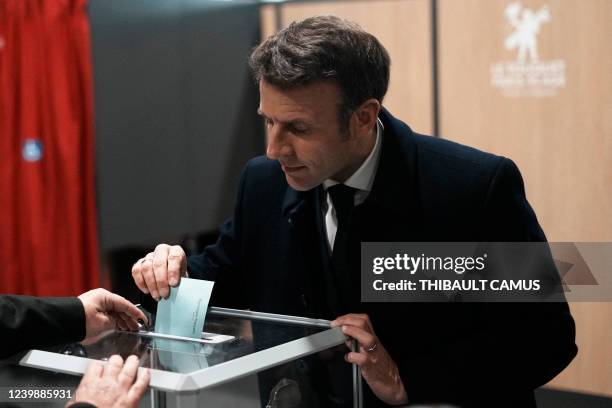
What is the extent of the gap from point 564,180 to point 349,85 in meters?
2.61

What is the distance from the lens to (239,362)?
132cm

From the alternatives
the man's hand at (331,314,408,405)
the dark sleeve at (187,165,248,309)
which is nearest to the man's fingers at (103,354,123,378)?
the man's hand at (331,314,408,405)

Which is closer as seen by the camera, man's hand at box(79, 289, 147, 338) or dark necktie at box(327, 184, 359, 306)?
man's hand at box(79, 289, 147, 338)

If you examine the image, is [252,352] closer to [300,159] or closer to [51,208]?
[300,159]

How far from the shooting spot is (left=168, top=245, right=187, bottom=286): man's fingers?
5.46 ft

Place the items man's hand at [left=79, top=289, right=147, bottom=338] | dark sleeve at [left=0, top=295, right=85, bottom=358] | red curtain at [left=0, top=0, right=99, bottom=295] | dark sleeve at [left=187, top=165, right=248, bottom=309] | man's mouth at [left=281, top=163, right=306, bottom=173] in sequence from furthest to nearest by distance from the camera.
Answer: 1. red curtain at [left=0, top=0, right=99, bottom=295]
2. dark sleeve at [left=187, top=165, right=248, bottom=309]
3. man's mouth at [left=281, top=163, right=306, bottom=173]
4. man's hand at [left=79, top=289, right=147, bottom=338]
5. dark sleeve at [left=0, top=295, right=85, bottom=358]

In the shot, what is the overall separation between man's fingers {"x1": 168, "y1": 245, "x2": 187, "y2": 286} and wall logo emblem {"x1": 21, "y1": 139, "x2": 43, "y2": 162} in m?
2.45

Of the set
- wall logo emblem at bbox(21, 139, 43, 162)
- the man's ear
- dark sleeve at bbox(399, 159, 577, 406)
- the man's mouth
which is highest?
the man's ear

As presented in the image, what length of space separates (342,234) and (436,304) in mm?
248

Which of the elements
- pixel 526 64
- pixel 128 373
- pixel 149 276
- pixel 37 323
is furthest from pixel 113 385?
pixel 526 64

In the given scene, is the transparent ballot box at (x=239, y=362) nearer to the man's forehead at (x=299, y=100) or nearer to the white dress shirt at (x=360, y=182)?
the white dress shirt at (x=360, y=182)

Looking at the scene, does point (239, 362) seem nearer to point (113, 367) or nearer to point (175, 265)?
point (113, 367)

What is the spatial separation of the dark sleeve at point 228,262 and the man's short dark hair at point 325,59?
0.41 metres

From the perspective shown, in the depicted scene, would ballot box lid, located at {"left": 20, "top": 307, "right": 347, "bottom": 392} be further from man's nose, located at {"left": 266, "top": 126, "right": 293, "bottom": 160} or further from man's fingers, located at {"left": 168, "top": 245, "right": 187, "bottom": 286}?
man's nose, located at {"left": 266, "top": 126, "right": 293, "bottom": 160}
